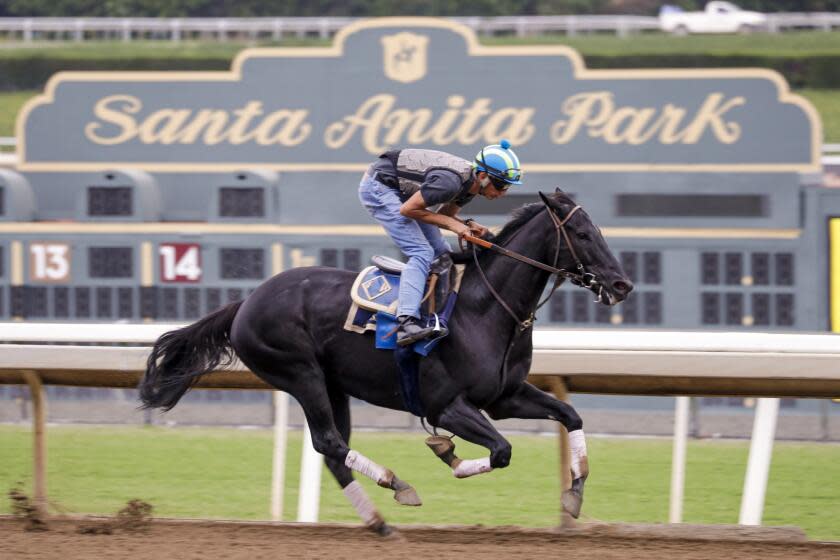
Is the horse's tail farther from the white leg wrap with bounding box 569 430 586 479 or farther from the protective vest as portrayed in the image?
the white leg wrap with bounding box 569 430 586 479

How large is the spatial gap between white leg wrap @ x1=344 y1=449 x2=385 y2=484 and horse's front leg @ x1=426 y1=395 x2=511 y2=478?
0.79 feet

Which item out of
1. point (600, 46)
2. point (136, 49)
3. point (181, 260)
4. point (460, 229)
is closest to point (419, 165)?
point (460, 229)

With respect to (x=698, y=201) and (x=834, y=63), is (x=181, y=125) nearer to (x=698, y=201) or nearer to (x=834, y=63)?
(x=698, y=201)

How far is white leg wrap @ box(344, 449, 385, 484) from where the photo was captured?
539cm

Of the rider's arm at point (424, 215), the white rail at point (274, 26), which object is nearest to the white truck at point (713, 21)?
the white rail at point (274, 26)

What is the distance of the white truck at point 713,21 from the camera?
99.9 ft

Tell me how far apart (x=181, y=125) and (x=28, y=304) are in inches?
84.2

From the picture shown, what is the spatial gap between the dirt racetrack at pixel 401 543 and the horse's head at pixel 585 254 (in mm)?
970

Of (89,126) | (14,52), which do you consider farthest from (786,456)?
(14,52)

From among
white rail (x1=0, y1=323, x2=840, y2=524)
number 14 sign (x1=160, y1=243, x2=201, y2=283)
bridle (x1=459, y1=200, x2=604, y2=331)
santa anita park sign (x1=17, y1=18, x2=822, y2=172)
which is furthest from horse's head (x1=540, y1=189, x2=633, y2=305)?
number 14 sign (x1=160, y1=243, x2=201, y2=283)

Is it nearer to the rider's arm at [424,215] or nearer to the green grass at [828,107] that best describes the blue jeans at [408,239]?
the rider's arm at [424,215]

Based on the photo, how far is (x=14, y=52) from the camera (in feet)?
98.4

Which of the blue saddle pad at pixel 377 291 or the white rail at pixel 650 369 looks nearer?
the blue saddle pad at pixel 377 291

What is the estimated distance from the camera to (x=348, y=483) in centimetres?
555
